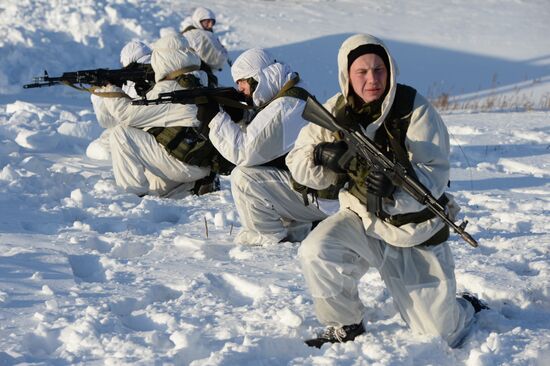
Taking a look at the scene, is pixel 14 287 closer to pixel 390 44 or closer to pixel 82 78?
pixel 82 78

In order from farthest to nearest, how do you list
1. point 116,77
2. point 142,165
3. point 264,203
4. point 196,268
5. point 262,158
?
point 116,77 < point 142,165 < point 264,203 < point 262,158 < point 196,268

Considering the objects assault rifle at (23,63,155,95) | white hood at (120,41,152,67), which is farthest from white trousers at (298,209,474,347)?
white hood at (120,41,152,67)

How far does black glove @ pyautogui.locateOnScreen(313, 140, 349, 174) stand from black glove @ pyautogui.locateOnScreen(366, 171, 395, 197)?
6.6 inches

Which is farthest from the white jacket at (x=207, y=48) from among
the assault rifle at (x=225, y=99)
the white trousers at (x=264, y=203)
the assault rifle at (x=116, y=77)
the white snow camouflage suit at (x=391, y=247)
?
the white snow camouflage suit at (x=391, y=247)

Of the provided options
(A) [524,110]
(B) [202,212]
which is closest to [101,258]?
(B) [202,212]

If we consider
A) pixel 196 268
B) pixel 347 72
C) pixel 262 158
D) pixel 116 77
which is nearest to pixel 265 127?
pixel 262 158

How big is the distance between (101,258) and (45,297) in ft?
2.28

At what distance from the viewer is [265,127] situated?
487cm

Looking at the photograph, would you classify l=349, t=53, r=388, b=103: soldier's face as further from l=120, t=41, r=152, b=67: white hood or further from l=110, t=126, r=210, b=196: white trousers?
l=120, t=41, r=152, b=67: white hood

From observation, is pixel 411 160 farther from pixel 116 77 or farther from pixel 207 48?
pixel 207 48

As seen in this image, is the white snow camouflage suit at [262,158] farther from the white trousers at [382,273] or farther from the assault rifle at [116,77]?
the assault rifle at [116,77]

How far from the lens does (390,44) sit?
691 inches

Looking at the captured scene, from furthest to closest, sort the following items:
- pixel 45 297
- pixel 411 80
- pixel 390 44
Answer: pixel 390 44 → pixel 411 80 → pixel 45 297

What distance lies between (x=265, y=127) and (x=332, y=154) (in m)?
1.61
